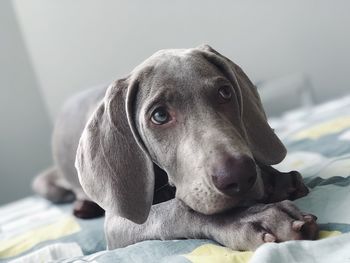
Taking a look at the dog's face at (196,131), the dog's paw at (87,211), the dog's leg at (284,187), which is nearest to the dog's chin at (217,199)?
the dog's face at (196,131)

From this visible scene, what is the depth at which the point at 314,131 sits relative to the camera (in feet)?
6.77

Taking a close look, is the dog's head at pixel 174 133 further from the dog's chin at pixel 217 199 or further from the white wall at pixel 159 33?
the white wall at pixel 159 33

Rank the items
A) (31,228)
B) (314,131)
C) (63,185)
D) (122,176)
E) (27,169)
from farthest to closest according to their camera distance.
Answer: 1. (27,169)
2. (63,185)
3. (314,131)
4. (31,228)
5. (122,176)

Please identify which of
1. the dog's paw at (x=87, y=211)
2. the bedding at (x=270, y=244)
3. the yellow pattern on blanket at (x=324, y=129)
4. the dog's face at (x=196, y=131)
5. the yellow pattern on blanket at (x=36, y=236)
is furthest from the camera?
the yellow pattern on blanket at (x=324, y=129)

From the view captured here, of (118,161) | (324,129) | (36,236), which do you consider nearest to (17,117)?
(36,236)

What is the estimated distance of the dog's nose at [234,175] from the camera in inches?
36.5

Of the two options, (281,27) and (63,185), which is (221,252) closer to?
(63,185)

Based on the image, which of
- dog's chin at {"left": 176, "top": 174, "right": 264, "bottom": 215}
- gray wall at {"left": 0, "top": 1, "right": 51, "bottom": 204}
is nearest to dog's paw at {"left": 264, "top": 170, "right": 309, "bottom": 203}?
dog's chin at {"left": 176, "top": 174, "right": 264, "bottom": 215}

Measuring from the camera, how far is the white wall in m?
3.34

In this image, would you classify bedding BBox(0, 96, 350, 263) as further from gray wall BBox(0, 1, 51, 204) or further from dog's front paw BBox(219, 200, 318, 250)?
gray wall BBox(0, 1, 51, 204)

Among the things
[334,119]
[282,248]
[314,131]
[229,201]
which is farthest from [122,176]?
[334,119]

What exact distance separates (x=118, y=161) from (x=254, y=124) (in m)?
0.34

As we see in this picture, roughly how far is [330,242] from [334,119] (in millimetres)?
1369

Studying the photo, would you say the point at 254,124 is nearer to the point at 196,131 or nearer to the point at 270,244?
the point at 196,131
